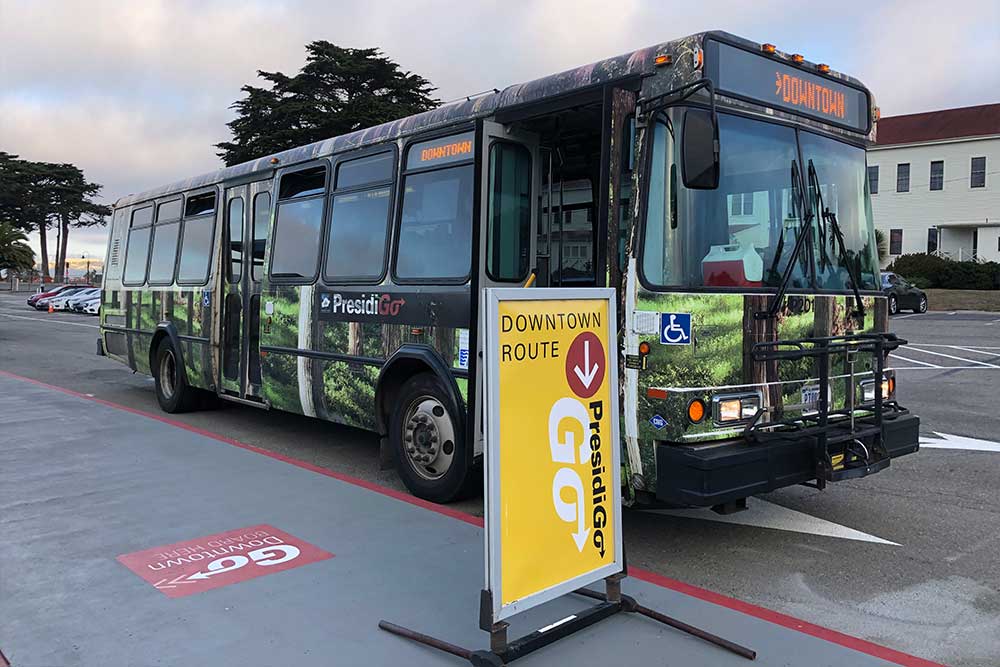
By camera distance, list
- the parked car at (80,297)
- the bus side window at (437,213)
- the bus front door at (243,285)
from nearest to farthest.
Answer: the bus side window at (437,213), the bus front door at (243,285), the parked car at (80,297)

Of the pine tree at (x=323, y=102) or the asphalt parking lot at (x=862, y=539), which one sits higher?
the pine tree at (x=323, y=102)

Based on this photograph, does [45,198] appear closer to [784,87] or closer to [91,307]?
[91,307]

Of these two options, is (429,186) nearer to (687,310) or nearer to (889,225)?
(687,310)

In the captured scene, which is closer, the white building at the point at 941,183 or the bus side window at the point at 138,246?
A: the bus side window at the point at 138,246

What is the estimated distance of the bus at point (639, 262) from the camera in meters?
4.63

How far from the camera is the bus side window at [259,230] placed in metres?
8.33

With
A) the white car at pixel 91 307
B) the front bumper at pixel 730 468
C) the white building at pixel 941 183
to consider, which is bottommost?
the front bumper at pixel 730 468

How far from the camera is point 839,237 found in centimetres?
538

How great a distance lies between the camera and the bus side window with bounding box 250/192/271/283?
8.33m

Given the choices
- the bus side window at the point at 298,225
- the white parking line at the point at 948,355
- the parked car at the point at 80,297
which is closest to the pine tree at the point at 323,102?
the parked car at the point at 80,297

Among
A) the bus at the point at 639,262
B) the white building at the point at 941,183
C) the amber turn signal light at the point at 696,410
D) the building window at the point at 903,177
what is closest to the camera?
the amber turn signal light at the point at 696,410

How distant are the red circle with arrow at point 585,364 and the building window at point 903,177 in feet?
167

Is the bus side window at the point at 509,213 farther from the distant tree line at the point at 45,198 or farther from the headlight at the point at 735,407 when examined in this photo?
the distant tree line at the point at 45,198

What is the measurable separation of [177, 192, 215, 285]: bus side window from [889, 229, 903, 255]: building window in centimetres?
4792
